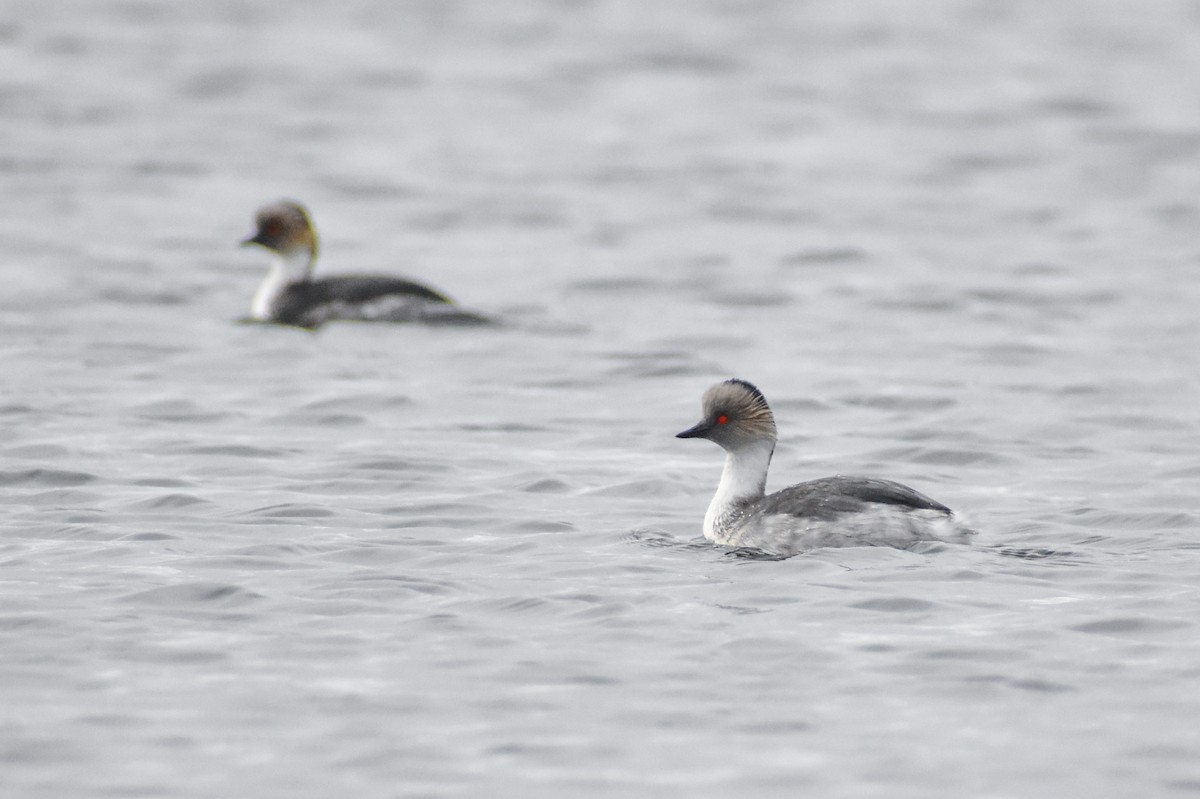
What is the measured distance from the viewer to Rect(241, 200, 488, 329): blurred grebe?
1812 cm

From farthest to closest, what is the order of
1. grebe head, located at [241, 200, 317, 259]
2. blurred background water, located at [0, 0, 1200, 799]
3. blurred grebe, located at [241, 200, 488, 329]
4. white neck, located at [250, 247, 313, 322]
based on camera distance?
grebe head, located at [241, 200, 317, 259]
white neck, located at [250, 247, 313, 322]
blurred grebe, located at [241, 200, 488, 329]
blurred background water, located at [0, 0, 1200, 799]

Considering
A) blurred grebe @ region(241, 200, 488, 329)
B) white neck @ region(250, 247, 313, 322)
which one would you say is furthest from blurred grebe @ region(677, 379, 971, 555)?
white neck @ region(250, 247, 313, 322)

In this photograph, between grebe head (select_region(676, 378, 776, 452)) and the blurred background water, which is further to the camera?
grebe head (select_region(676, 378, 776, 452))

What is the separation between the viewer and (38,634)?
32.3 ft

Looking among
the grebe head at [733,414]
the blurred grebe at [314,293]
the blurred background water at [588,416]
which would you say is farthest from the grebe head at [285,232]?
the grebe head at [733,414]

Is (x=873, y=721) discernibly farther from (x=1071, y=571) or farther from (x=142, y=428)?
(x=142, y=428)

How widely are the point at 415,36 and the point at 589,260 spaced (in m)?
14.3

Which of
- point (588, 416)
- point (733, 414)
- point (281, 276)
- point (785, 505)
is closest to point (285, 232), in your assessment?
point (281, 276)

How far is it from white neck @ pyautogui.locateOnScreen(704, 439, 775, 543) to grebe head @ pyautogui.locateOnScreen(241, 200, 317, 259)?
25.3 ft

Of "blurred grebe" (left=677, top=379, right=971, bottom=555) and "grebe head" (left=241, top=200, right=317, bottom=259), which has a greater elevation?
"grebe head" (left=241, top=200, right=317, bottom=259)

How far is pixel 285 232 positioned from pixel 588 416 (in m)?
4.51

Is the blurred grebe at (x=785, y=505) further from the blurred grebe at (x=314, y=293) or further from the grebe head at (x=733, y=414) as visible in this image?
the blurred grebe at (x=314, y=293)

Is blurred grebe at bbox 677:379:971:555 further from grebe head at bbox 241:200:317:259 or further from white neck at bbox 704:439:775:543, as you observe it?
grebe head at bbox 241:200:317:259

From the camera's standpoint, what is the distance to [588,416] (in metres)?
15.6
